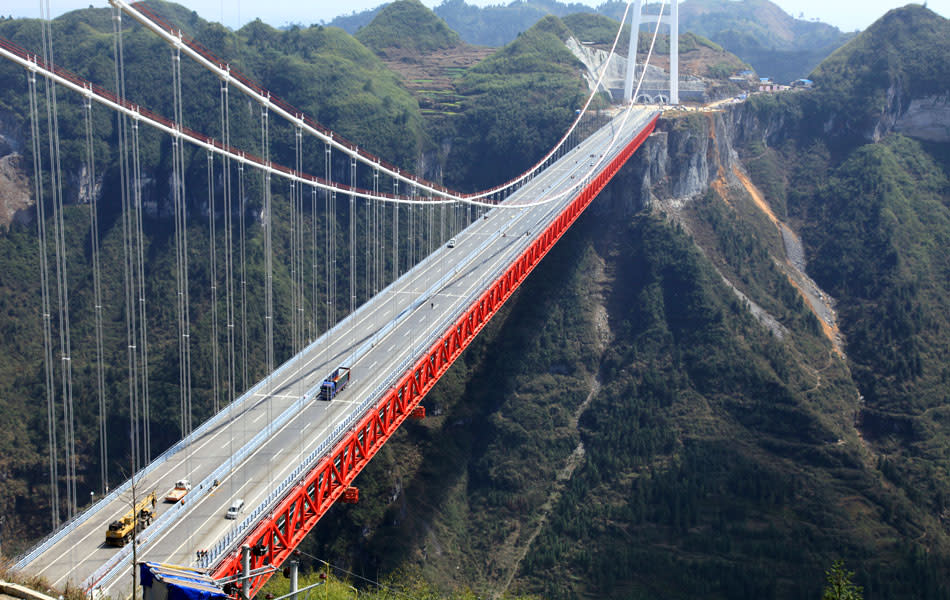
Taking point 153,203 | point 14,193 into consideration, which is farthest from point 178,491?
A: point 153,203

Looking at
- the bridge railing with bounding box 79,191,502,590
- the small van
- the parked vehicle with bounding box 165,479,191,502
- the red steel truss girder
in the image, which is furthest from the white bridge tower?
the small van

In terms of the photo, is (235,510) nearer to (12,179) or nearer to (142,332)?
(142,332)

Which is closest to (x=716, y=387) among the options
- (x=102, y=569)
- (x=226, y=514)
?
(x=226, y=514)

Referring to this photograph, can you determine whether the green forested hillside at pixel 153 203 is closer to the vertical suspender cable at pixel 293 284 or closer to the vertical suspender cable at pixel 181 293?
the vertical suspender cable at pixel 293 284

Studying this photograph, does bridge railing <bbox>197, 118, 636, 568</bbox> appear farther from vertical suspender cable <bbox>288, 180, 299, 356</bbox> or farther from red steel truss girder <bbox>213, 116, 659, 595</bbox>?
vertical suspender cable <bbox>288, 180, 299, 356</bbox>

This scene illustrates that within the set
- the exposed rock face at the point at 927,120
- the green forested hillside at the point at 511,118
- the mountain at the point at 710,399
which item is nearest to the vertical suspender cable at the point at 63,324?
the mountain at the point at 710,399

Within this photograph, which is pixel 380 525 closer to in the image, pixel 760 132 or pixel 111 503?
pixel 111 503
